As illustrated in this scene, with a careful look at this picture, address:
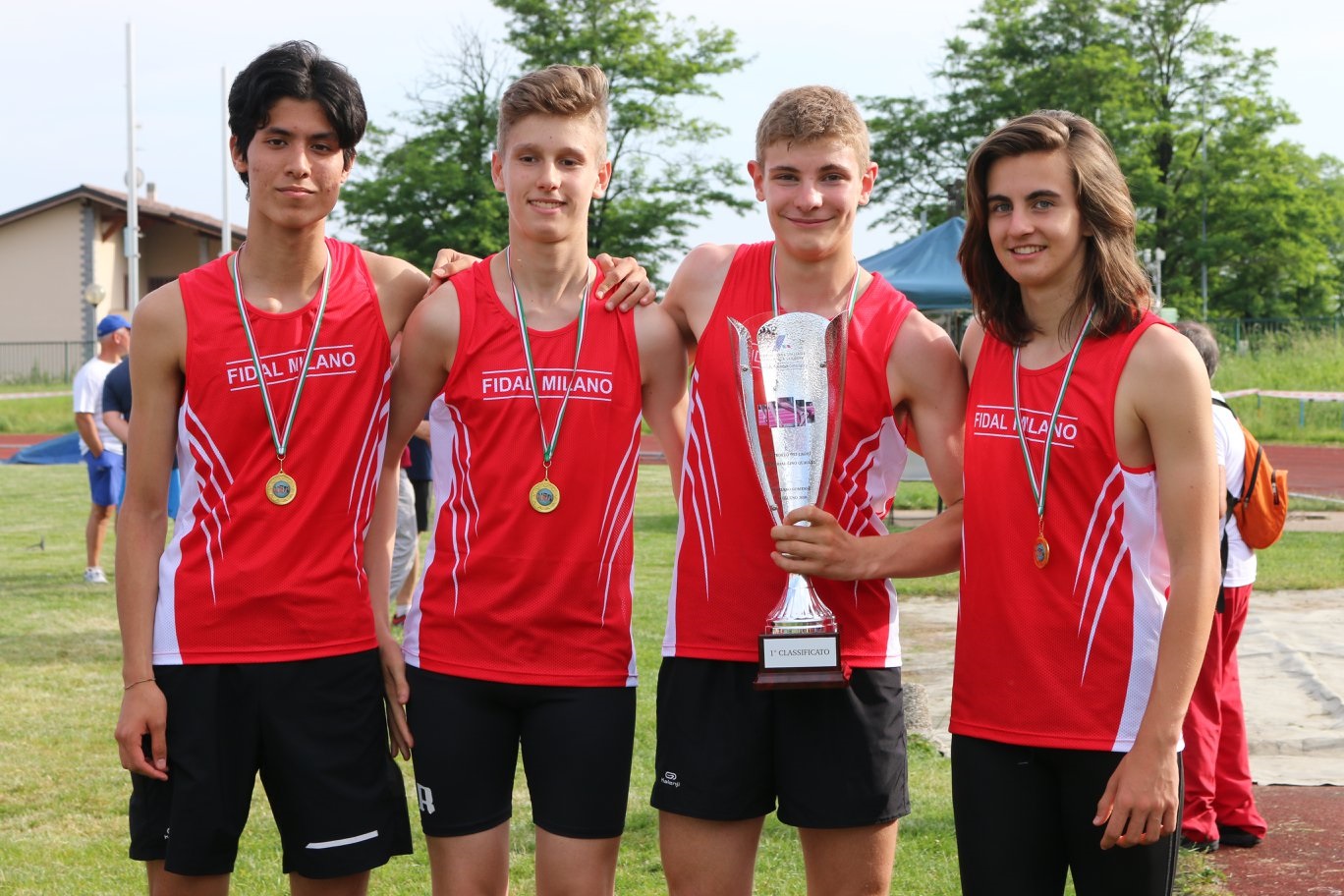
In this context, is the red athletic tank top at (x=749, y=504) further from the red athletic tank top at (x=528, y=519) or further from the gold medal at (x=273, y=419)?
the gold medal at (x=273, y=419)

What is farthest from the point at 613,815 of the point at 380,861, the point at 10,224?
the point at 10,224

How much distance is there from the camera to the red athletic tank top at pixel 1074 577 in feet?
9.95

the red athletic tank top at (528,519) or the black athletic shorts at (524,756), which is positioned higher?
the red athletic tank top at (528,519)

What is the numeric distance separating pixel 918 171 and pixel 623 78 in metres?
10.7

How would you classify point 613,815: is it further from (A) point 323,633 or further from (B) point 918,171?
(B) point 918,171

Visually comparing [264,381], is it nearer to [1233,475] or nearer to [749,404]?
[749,404]

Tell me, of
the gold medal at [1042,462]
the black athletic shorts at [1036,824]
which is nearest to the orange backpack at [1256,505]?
the gold medal at [1042,462]

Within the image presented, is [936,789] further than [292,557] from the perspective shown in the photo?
Yes

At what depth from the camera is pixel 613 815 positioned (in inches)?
136

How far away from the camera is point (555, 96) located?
138 inches

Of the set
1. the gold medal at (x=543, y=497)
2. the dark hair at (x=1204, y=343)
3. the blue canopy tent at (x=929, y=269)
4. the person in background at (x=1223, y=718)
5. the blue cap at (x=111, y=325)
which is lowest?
the person in background at (x=1223, y=718)

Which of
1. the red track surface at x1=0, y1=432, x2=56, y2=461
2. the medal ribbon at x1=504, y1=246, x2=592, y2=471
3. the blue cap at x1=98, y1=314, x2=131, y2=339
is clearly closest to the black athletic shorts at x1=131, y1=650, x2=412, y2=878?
the medal ribbon at x1=504, y1=246, x2=592, y2=471

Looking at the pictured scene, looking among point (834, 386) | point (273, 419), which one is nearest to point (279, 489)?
point (273, 419)

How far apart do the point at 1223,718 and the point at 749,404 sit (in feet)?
10.7
